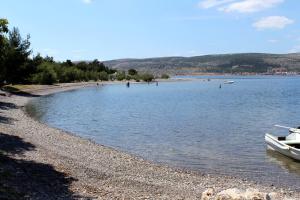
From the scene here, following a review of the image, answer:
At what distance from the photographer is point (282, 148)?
27922 millimetres

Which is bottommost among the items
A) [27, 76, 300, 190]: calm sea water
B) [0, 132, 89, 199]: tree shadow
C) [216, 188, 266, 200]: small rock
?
[27, 76, 300, 190]: calm sea water

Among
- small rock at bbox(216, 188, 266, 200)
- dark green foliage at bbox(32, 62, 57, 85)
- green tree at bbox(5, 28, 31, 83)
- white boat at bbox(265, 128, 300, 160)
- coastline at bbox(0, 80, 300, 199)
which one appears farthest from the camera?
dark green foliage at bbox(32, 62, 57, 85)

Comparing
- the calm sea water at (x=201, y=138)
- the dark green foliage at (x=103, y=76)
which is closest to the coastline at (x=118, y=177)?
the calm sea water at (x=201, y=138)

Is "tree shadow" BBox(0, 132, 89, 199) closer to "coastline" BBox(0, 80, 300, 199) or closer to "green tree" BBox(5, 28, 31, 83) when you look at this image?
"coastline" BBox(0, 80, 300, 199)

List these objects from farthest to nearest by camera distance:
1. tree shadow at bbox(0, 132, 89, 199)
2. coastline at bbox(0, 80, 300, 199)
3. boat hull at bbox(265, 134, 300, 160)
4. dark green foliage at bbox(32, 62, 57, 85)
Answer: dark green foliage at bbox(32, 62, 57, 85) → boat hull at bbox(265, 134, 300, 160) → coastline at bbox(0, 80, 300, 199) → tree shadow at bbox(0, 132, 89, 199)

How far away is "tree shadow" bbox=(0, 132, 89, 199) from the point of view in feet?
43.1

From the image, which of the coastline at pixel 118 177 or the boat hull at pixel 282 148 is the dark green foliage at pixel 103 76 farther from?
the coastline at pixel 118 177

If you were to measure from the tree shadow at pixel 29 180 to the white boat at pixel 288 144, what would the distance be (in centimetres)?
1464

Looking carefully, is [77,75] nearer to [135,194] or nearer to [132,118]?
[132,118]

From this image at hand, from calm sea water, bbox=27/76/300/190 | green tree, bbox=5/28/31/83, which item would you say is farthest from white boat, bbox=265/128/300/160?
green tree, bbox=5/28/31/83

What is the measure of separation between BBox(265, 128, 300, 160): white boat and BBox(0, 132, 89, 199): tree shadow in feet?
48.0

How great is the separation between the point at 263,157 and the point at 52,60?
428 feet

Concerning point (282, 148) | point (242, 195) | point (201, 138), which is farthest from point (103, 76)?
point (242, 195)

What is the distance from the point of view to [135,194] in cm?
1512
